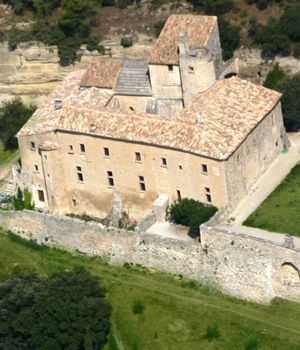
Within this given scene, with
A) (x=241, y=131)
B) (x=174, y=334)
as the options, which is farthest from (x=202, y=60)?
(x=174, y=334)

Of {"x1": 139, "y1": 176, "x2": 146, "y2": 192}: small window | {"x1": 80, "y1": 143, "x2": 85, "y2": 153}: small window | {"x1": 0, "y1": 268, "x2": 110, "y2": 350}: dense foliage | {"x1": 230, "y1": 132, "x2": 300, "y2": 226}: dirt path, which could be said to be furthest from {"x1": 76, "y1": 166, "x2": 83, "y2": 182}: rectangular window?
{"x1": 230, "y1": 132, "x2": 300, "y2": 226}: dirt path

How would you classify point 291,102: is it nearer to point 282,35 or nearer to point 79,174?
point 282,35

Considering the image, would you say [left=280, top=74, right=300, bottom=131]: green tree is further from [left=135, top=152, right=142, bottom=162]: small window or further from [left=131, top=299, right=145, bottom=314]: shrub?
[left=131, top=299, right=145, bottom=314]: shrub

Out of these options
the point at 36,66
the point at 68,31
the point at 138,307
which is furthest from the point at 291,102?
the point at 36,66

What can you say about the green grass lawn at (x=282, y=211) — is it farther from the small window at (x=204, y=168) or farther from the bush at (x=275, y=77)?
the bush at (x=275, y=77)

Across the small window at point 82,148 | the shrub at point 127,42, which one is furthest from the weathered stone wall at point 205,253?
the shrub at point 127,42

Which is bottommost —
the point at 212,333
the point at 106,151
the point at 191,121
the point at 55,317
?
the point at 212,333
